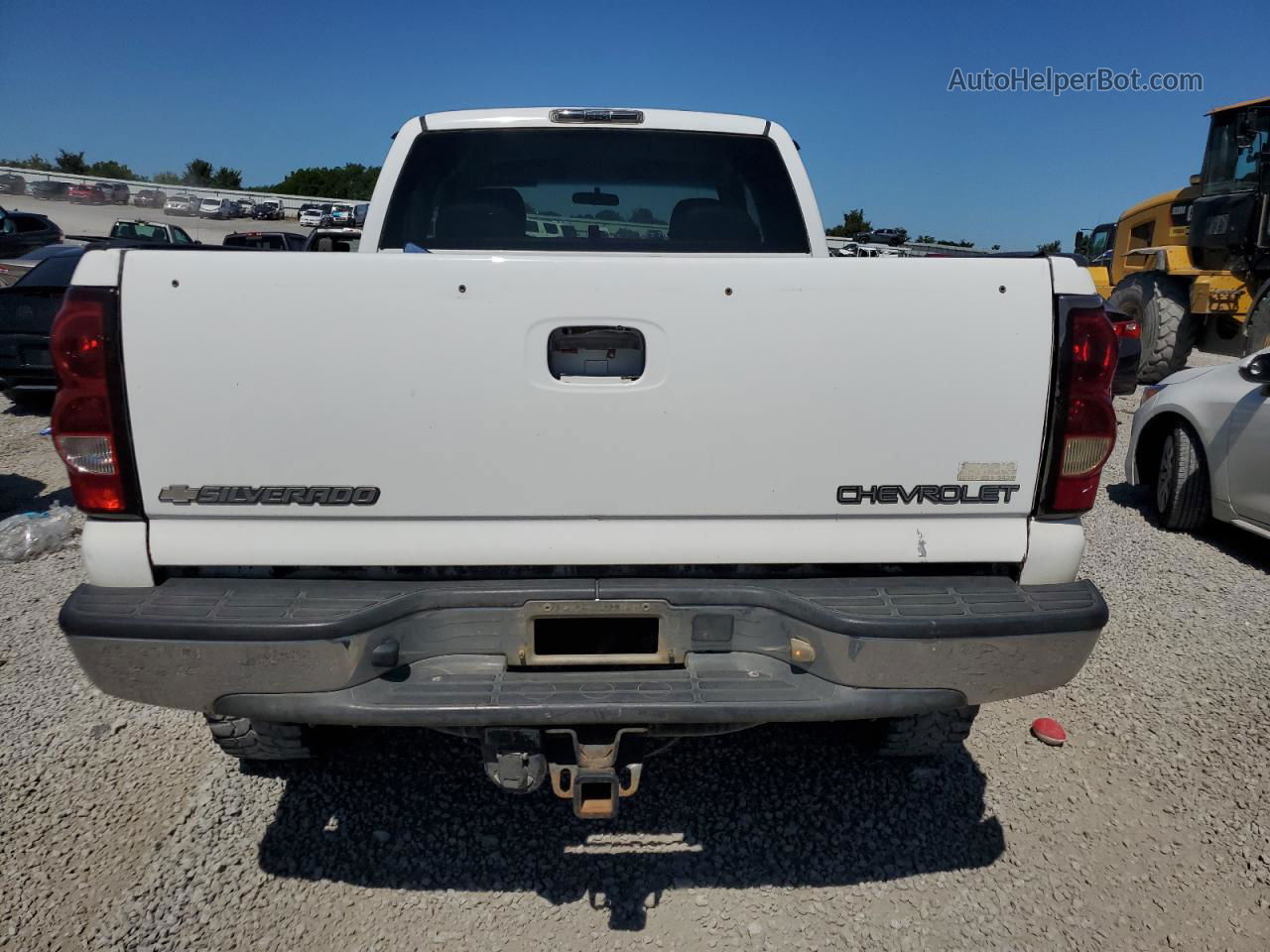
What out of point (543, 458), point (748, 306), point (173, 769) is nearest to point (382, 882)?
point (173, 769)

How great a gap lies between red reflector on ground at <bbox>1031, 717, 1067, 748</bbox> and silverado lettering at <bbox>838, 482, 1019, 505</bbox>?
1.68 metres

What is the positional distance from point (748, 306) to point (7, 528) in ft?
17.0

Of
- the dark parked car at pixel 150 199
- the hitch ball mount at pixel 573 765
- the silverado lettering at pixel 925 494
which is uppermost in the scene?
the dark parked car at pixel 150 199

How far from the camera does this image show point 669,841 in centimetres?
268

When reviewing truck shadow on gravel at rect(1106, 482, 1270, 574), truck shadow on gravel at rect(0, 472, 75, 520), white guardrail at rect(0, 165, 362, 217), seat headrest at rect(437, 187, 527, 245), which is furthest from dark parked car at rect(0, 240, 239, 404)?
white guardrail at rect(0, 165, 362, 217)

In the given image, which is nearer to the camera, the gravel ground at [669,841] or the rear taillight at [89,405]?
the rear taillight at [89,405]

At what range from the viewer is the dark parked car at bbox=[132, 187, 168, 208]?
1736 inches

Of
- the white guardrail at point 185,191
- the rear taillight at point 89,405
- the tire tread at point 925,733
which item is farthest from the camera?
the white guardrail at point 185,191

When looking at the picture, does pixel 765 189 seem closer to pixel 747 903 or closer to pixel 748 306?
pixel 748 306

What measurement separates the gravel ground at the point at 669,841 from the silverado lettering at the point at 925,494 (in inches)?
49.0

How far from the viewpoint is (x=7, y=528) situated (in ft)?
16.7

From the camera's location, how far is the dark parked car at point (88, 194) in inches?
1628

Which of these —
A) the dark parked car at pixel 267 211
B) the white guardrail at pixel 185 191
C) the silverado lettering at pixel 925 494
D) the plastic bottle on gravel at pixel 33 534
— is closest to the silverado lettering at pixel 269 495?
the silverado lettering at pixel 925 494

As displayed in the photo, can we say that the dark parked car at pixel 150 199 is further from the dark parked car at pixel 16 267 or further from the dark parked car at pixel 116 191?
the dark parked car at pixel 16 267
